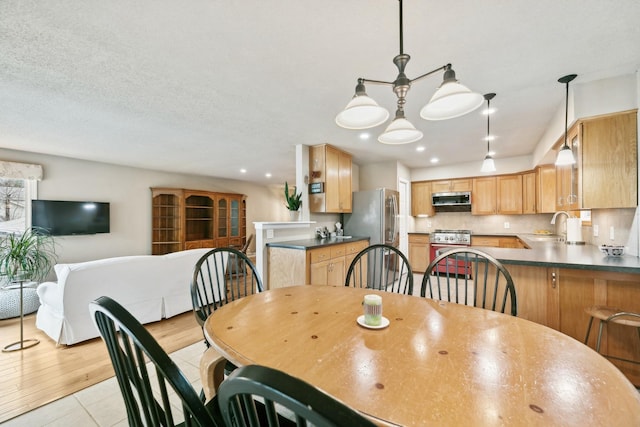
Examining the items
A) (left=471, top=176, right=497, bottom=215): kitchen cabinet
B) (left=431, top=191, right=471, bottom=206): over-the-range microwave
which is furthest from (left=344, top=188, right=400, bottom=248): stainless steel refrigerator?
(left=471, top=176, right=497, bottom=215): kitchen cabinet

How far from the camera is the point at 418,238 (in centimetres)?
566

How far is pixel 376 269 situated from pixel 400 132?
3278 millimetres

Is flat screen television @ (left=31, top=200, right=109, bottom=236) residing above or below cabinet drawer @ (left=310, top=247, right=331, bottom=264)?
above

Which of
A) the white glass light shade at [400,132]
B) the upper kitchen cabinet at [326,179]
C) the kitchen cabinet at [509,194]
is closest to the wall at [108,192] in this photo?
the upper kitchen cabinet at [326,179]

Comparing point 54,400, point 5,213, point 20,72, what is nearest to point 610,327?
point 54,400

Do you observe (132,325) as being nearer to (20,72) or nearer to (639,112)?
(20,72)

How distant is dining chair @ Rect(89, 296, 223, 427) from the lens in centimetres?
54

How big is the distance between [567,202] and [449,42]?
7.63 feet

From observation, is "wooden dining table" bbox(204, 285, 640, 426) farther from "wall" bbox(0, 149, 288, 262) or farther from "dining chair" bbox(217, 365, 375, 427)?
"wall" bbox(0, 149, 288, 262)

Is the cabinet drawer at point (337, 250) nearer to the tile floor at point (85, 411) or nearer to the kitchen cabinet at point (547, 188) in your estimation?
the tile floor at point (85, 411)

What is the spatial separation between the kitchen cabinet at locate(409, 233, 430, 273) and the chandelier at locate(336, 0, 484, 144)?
446cm

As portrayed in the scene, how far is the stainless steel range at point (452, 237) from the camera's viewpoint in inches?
202

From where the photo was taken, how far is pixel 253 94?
237cm

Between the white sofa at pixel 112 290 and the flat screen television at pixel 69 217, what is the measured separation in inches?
92.5
